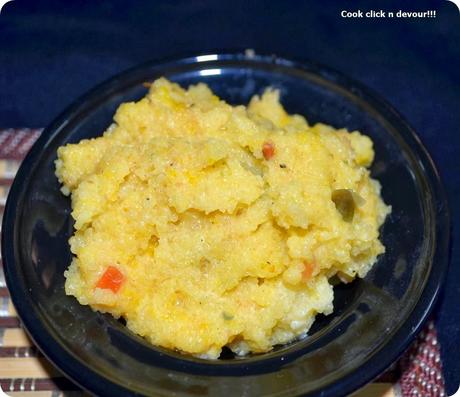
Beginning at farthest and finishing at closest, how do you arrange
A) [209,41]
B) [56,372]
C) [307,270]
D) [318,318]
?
[209,41], [56,372], [318,318], [307,270]

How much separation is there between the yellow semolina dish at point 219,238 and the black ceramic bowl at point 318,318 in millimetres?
71

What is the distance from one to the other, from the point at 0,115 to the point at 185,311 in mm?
1946

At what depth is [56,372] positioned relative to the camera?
94.7 inches

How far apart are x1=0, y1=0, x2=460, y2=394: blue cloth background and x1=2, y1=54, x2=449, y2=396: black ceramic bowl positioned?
938 millimetres

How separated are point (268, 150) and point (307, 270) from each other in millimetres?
443

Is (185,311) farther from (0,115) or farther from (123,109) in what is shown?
(0,115)

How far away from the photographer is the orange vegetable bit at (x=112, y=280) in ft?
7.02

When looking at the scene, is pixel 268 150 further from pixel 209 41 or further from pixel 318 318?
pixel 209 41

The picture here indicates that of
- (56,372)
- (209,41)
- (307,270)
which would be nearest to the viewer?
(307,270)

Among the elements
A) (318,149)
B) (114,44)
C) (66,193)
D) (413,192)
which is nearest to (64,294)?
(66,193)

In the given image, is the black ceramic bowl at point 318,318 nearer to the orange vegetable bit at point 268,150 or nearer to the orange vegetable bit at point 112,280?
the orange vegetable bit at point 112,280

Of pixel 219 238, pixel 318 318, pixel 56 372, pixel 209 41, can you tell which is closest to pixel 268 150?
pixel 219 238

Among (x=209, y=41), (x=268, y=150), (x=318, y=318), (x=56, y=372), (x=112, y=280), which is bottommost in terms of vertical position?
(x=56, y=372)

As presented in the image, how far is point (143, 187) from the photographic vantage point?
2.25 meters
